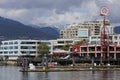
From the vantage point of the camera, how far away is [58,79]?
102 meters

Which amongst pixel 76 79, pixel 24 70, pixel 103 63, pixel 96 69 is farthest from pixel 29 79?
pixel 103 63

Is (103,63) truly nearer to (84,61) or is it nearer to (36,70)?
(84,61)

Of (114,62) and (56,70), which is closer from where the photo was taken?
(56,70)

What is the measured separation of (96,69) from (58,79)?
162 feet

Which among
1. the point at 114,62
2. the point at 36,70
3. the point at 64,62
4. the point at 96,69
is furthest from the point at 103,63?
the point at 36,70

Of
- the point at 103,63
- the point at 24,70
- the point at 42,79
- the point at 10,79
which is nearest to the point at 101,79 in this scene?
the point at 42,79

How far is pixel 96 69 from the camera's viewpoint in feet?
492

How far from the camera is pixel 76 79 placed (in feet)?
334

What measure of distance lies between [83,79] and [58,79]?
16.7ft

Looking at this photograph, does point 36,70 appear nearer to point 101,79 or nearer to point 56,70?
point 56,70

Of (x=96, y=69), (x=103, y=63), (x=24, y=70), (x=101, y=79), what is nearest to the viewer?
(x=101, y=79)

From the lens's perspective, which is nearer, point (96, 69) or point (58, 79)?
point (58, 79)

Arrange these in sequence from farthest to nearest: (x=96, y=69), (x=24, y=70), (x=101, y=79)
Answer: (x=96, y=69), (x=24, y=70), (x=101, y=79)

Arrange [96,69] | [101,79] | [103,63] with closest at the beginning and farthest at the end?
1. [101,79]
2. [96,69]
3. [103,63]
